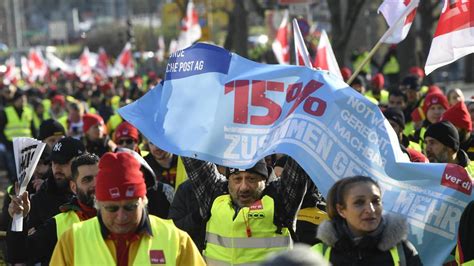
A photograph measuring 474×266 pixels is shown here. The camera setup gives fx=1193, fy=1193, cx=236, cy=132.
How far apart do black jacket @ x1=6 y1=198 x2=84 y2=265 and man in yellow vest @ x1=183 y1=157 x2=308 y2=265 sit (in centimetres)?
89

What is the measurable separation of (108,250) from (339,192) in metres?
1.15

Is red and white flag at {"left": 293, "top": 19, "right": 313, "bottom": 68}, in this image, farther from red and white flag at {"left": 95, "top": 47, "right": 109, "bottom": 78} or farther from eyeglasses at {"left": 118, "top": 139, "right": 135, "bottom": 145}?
red and white flag at {"left": 95, "top": 47, "right": 109, "bottom": 78}

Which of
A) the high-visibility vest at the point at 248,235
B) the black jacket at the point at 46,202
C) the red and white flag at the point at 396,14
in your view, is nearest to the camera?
the high-visibility vest at the point at 248,235

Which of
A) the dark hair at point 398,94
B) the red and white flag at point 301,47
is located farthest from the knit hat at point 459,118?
the dark hair at point 398,94

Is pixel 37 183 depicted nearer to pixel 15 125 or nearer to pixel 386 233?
pixel 386 233

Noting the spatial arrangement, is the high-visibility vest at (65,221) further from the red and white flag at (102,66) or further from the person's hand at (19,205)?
the red and white flag at (102,66)

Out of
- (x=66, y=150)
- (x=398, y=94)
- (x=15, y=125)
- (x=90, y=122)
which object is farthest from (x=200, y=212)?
(x=15, y=125)

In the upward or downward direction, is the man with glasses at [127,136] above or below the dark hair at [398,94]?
above

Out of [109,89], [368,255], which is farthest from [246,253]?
[109,89]

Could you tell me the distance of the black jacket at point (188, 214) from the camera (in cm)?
752

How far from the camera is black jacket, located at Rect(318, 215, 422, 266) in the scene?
Result: 5.64 metres

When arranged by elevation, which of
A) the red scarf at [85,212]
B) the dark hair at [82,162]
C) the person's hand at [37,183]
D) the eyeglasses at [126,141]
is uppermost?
the dark hair at [82,162]

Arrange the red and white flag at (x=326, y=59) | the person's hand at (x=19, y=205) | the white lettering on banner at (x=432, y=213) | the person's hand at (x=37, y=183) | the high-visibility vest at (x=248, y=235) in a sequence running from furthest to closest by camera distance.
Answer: the red and white flag at (x=326, y=59), the person's hand at (x=37, y=183), the high-visibility vest at (x=248, y=235), the person's hand at (x=19, y=205), the white lettering on banner at (x=432, y=213)

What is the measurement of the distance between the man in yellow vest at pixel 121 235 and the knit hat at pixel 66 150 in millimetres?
2542
